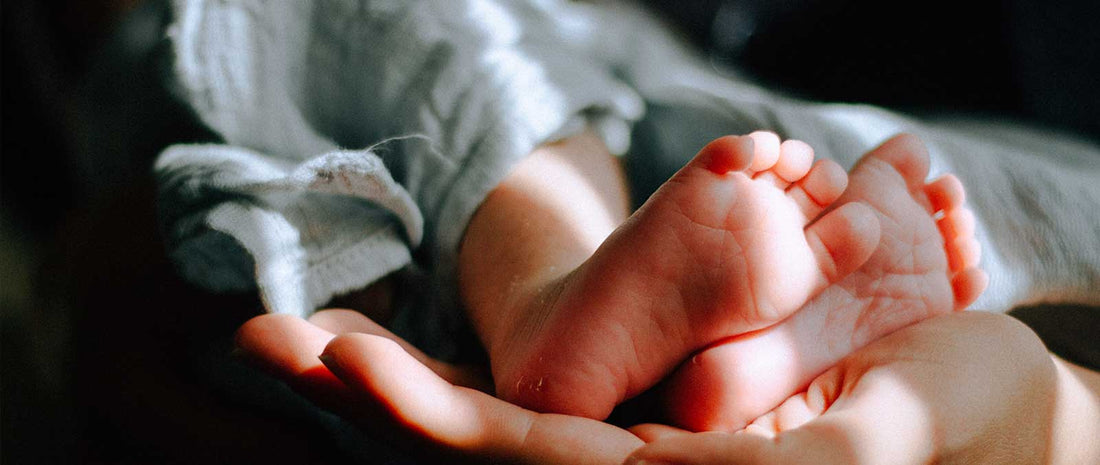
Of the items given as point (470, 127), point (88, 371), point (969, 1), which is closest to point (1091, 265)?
point (969, 1)

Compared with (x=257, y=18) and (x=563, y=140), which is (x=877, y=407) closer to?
(x=563, y=140)

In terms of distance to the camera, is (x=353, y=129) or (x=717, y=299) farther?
(x=353, y=129)

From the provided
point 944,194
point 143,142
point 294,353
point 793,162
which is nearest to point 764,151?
point 793,162

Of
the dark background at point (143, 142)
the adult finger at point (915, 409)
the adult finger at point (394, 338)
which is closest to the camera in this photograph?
the adult finger at point (915, 409)

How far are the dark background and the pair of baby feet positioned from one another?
0.60 ft

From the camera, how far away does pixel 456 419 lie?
30 centimetres

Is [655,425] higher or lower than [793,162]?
lower

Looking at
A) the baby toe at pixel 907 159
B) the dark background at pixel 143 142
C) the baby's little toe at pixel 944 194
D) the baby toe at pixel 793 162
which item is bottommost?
the dark background at pixel 143 142

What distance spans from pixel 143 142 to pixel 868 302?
1.52ft

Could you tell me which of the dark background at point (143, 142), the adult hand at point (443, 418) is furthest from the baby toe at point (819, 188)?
the dark background at point (143, 142)

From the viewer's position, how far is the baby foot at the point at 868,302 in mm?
322

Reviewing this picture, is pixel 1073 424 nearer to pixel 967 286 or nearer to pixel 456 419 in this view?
pixel 967 286

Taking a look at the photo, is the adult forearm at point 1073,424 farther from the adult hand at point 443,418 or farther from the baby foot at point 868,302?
the adult hand at point 443,418

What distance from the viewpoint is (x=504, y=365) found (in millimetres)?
344
